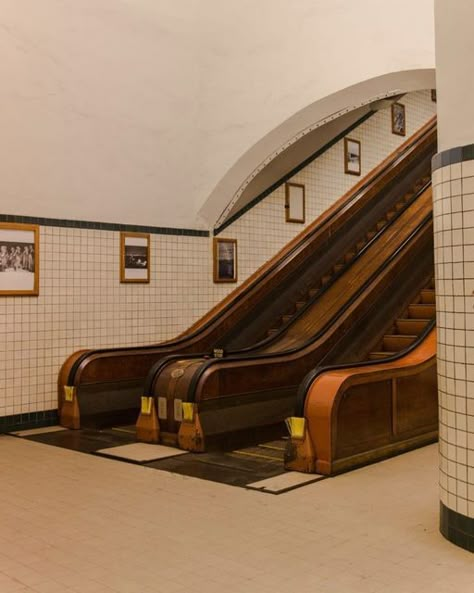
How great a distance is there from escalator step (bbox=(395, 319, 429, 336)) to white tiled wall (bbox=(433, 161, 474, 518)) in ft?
12.5

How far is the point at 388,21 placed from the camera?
23.2 feet

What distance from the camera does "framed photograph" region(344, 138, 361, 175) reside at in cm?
1077

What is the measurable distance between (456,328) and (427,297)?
4.54 m

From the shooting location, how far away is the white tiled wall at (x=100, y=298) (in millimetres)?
6922

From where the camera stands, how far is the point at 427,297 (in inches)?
315

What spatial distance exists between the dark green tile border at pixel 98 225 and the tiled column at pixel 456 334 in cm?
441

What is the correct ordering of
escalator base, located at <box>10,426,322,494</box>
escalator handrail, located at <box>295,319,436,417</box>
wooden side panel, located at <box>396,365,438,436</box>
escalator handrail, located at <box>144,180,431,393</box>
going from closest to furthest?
escalator base, located at <box>10,426,322,494</box> < escalator handrail, located at <box>295,319,436,417</box> < wooden side panel, located at <box>396,365,438,436</box> < escalator handrail, located at <box>144,180,431,393</box>

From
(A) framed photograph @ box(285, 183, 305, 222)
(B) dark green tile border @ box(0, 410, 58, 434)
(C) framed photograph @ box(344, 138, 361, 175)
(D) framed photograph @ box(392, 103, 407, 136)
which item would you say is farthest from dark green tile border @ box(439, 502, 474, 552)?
(D) framed photograph @ box(392, 103, 407, 136)

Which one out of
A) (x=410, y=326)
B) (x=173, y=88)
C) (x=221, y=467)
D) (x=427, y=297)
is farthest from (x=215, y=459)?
(x=173, y=88)

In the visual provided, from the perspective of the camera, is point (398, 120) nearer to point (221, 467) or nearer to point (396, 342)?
point (396, 342)

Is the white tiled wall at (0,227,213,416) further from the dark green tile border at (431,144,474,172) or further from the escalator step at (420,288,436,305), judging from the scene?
the dark green tile border at (431,144,474,172)

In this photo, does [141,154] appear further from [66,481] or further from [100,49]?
[66,481]

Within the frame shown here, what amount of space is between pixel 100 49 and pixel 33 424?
12.6ft

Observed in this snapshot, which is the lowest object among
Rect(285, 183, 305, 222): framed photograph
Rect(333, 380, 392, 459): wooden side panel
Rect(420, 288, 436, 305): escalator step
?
Rect(333, 380, 392, 459): wooden side panel
